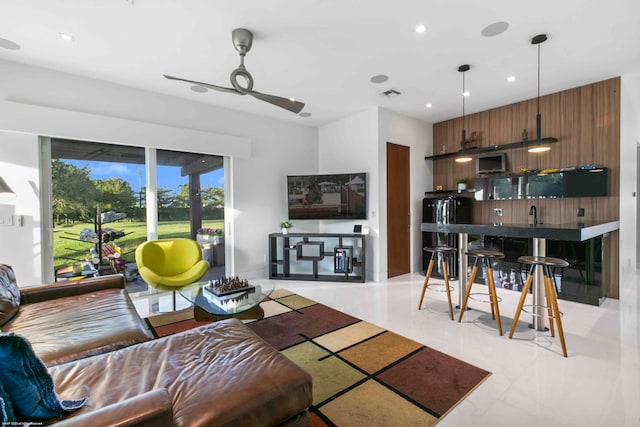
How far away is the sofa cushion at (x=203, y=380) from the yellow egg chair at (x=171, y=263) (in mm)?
1822

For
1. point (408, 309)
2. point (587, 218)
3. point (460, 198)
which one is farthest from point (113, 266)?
point (587, 218)

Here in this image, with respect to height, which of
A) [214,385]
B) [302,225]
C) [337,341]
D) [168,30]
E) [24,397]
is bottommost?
[337,341]

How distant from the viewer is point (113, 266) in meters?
4.11

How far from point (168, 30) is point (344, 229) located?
386 cm

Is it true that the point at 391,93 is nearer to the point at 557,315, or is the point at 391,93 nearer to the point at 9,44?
the point at 557,315

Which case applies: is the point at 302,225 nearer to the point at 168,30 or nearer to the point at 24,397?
the point at 168,30

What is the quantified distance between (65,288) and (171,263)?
1223 mm

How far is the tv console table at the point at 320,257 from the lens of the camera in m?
4.95

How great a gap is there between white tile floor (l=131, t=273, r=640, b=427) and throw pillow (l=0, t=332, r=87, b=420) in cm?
193

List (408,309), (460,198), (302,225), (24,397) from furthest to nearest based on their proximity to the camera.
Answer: (302,225) < (460,198) < (408,309) < (24,397)

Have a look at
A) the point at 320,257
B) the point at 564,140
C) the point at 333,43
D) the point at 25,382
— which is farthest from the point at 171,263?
the point at 564,140

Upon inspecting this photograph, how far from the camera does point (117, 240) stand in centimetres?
411

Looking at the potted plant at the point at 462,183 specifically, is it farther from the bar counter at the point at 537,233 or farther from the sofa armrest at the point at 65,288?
the sofa armrest at the point at 65,288

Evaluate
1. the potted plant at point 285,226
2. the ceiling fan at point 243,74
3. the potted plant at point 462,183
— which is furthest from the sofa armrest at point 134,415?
the potted plant at point 462,183
